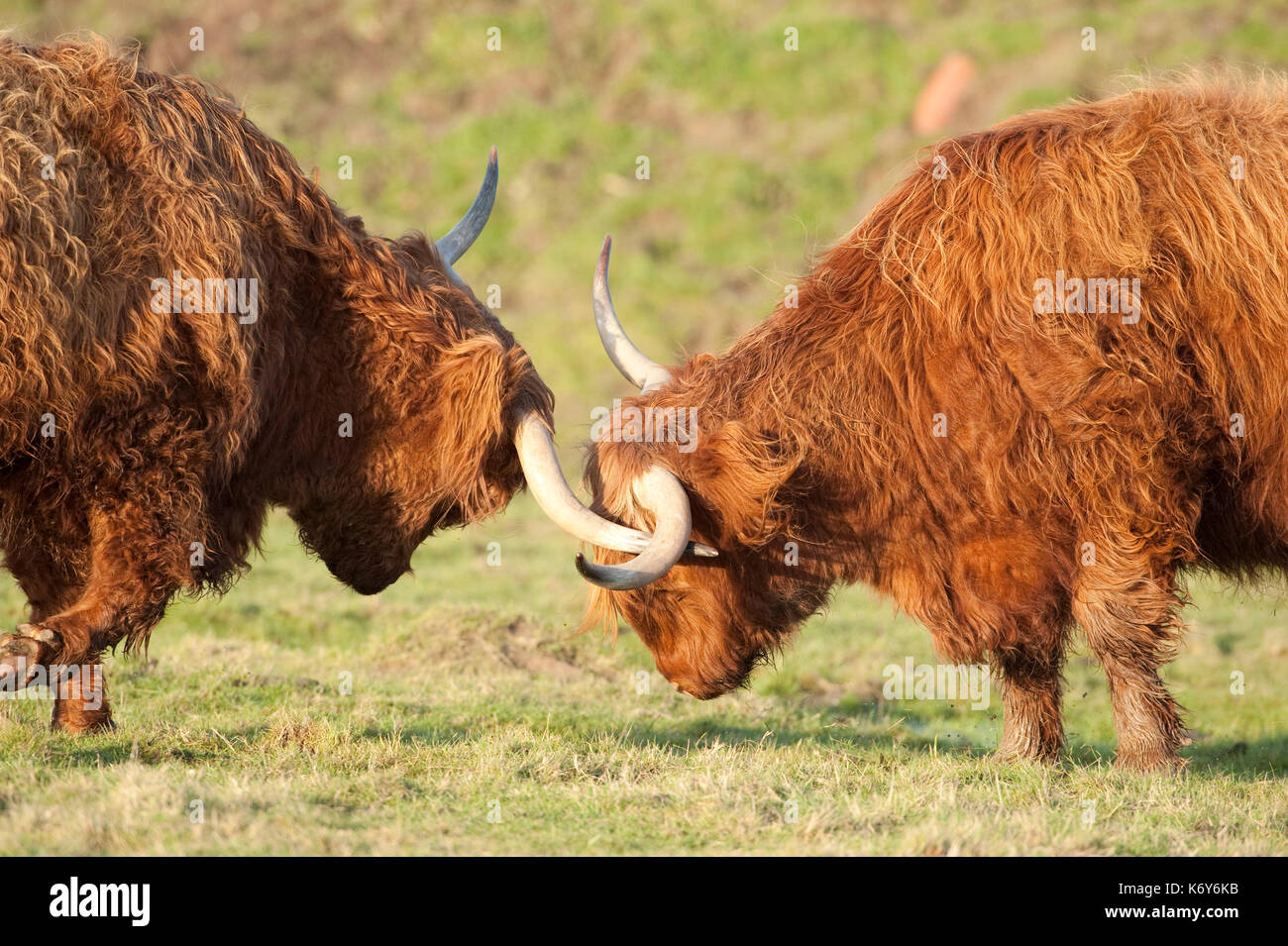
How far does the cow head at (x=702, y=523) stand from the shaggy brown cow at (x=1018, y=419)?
12 mm

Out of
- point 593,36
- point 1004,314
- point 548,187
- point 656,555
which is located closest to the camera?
point 656,555

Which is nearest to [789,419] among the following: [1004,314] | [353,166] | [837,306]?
[837,306]

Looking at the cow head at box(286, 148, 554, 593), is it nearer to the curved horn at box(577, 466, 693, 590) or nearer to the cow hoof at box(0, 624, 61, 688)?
Result: the curved horn at box(577, 466, 693, 590)

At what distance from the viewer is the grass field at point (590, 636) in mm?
4535

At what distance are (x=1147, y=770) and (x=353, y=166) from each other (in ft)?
51.8

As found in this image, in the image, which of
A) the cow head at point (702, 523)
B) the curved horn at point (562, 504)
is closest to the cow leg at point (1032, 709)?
the cow head at point (702, 523)

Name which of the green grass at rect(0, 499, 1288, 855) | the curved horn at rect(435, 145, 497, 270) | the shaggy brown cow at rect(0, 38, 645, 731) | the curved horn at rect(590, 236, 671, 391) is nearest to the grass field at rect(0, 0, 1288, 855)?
the green grass at rect(0, 499, 1288, 855)

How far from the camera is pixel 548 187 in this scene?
18.4 meters

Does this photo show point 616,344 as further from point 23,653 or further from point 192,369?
point 23,653

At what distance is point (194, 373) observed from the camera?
502cm

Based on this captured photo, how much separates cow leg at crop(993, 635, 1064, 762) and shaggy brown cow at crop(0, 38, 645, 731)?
1962 mm

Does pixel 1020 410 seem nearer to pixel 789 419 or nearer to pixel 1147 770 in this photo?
pixel 789 419

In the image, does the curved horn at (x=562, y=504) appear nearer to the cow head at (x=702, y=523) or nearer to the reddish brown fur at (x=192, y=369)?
the cow head at (x=702, y=523)

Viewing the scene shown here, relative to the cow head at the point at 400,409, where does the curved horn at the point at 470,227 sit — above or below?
above
